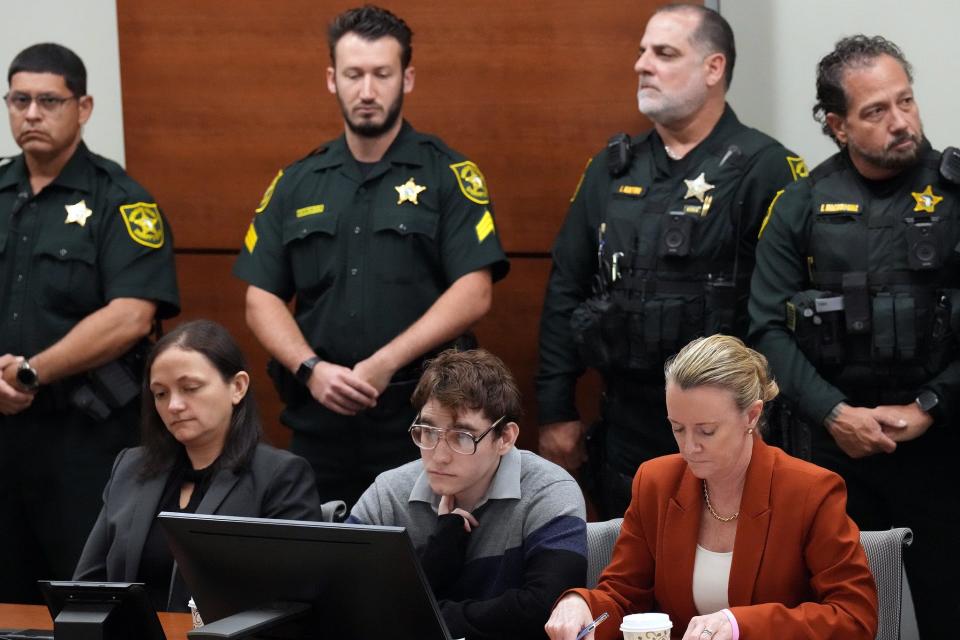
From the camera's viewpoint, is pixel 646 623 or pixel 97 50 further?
pixel 97 50

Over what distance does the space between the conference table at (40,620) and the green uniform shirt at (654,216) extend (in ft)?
5.20

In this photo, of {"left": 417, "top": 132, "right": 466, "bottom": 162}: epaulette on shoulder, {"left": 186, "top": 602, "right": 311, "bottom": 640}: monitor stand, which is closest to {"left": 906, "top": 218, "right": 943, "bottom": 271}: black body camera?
{"left": 417, "top": 132, "right": 466, "bottom": 162}: epaulette on shoulder

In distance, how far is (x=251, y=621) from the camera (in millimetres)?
2117

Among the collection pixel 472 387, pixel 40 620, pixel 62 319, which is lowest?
pixel 40 620

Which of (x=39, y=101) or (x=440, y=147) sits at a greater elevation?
(x=39, y=101)

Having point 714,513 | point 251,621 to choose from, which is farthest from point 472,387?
point 251,621

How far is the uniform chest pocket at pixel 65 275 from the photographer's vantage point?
4102 millimetres

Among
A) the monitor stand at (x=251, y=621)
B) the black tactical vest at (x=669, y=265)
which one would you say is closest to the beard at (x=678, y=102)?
the black tactical vest at (x=669, y=265)

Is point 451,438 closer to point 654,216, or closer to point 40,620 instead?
point 40,620

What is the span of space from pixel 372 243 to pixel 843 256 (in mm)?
1311

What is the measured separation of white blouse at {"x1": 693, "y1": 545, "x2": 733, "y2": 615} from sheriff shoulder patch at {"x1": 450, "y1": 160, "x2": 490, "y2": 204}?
1.70m

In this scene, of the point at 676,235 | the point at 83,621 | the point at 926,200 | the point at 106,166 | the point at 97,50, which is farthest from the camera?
the point at 97,50

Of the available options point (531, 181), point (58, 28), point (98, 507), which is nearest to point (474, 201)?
point (531, 181)

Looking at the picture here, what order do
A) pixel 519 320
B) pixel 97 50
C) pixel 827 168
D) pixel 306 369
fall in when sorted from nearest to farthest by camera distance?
pixel 827 168
pixel 306 369
pixel 519 320
pixel 97 50
